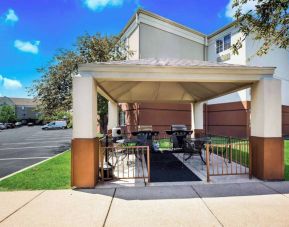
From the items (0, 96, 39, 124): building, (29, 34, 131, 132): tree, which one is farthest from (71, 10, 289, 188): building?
(0, 96, 39, 124): building

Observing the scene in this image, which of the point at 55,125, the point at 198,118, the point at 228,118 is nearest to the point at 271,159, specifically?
the point at 198,118

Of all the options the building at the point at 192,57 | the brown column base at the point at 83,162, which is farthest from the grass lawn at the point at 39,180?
the building at the point at 192,57

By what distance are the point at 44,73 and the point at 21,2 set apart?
811 centimetres

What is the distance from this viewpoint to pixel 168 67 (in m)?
6.90

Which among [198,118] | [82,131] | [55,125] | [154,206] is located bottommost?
[154,206]

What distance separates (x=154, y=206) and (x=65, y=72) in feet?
46.5

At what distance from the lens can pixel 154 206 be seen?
4.98 metres

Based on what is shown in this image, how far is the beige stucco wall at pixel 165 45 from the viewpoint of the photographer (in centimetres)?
1939

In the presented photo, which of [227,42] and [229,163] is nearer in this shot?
[229,163]

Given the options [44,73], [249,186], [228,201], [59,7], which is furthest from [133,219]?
[44,73]

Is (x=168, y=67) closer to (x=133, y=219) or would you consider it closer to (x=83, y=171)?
(x=83, y=171)

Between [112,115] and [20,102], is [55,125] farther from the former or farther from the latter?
[20,102]

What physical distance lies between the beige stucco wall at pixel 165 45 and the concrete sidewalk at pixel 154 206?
49.6ft

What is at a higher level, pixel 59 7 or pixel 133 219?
pixel 59 7
